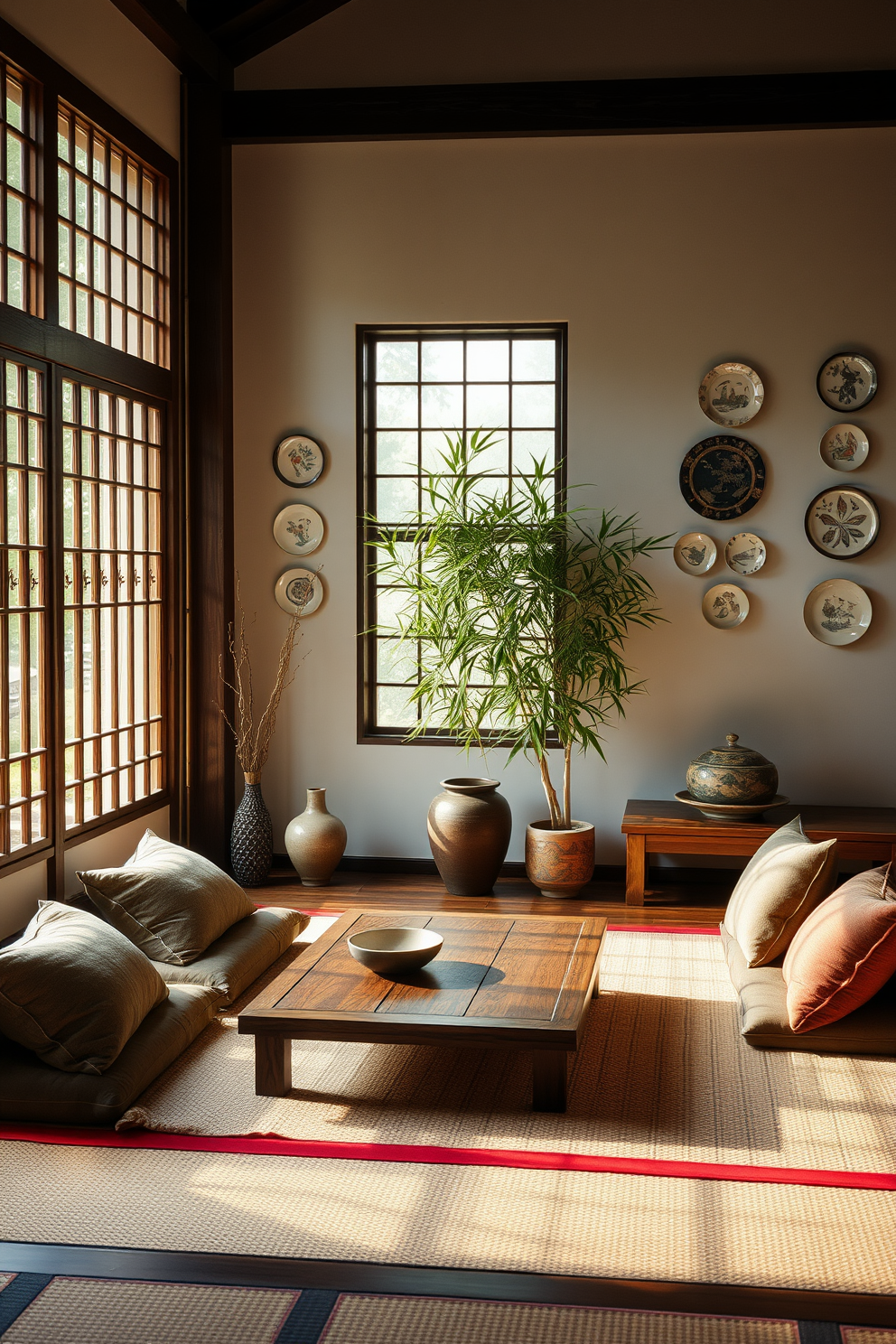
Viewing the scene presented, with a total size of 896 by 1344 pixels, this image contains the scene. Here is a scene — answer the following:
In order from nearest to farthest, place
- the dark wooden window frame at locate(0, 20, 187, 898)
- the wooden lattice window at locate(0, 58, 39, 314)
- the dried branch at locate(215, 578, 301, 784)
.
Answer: the wooden lattice window at locate(0, 58, 39, 314)
the dark wooden window frame at locate(0, 20, 187, 898)
the dried branch at locate(215, 578, 301, 784)

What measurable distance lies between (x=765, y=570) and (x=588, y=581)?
85 cm

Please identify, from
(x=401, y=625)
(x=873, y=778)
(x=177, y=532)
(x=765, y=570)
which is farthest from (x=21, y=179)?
(x=873, y=778)

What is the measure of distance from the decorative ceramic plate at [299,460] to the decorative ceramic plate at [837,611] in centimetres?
244

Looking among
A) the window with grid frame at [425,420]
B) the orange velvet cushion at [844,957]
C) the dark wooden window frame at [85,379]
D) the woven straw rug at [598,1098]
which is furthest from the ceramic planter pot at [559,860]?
the orange velvet cushion at [844,957]

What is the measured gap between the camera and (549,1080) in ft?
9.93

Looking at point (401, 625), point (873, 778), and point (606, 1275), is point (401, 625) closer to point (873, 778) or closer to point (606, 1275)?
point (873, 778)

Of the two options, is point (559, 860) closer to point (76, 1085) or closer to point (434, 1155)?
point (434, 1155)

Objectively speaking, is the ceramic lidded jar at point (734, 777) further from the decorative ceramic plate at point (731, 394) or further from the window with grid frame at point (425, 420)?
the decorative ceramic plate at point (731, 394)

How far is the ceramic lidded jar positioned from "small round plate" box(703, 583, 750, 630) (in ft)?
2.03

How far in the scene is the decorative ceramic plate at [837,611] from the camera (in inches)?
217

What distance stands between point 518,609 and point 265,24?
3.01 meters

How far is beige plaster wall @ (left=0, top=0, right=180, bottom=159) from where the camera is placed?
417 cm

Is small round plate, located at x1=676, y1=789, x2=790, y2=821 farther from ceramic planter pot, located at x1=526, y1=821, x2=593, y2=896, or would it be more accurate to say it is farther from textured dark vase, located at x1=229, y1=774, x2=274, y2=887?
textured dark vase, located at x1=229, y1=774, x2=274, y2=887

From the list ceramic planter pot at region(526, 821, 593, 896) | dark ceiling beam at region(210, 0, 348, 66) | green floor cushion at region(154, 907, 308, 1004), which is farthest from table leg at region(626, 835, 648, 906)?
dark ceiling beam at region(210, 0, 348, 66)
